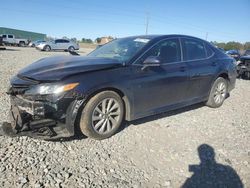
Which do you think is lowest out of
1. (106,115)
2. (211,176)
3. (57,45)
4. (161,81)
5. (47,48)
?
(211,176)

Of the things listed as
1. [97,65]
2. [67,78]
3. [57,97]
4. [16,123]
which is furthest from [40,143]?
[97,65]

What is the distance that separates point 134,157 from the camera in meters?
3.61

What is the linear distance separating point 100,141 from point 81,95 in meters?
0.85

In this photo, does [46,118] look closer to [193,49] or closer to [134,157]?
[134,157]

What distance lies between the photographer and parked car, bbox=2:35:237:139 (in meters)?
3.57

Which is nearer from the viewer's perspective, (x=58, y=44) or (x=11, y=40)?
(x=58, y=44)

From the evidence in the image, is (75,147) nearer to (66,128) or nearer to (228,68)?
(66,128)

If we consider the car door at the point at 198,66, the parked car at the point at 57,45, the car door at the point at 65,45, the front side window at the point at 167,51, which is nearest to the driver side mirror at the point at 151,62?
the front side window at the point at 167,51

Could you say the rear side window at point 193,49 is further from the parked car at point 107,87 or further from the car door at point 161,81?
the car door at point 161,81

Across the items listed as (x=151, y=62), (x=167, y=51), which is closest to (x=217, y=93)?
(x=167, y=51)

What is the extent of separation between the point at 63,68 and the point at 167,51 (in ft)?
6.79

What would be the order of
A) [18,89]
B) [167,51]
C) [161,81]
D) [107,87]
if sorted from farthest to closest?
1. [167,51]
2. [161,81]
3. [107,87]
4. [18,89]

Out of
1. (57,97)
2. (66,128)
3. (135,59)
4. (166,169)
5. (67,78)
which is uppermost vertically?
Answer: (135,59)

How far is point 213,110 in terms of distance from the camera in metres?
6.11
